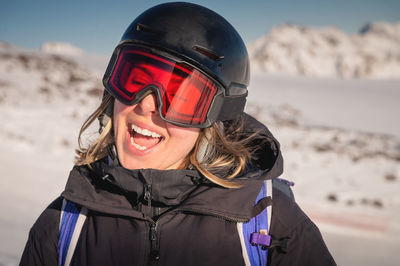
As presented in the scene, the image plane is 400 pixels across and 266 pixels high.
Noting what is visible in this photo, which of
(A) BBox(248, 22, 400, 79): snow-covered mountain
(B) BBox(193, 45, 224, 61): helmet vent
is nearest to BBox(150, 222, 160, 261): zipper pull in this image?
(B) BBox(193, 45, 224, 61): helmet vent

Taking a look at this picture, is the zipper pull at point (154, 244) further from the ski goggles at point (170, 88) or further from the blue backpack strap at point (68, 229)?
the ski goggles at point (170, 88)

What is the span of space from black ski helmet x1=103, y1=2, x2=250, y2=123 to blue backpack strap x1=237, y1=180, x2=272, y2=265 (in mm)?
597

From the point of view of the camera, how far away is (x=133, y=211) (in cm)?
145

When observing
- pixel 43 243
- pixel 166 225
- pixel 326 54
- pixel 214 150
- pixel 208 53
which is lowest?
pixel 43 243

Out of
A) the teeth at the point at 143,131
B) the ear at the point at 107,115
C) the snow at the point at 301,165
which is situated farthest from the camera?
the snow at the point at 301,165

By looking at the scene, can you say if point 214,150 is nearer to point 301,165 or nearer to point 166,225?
point 166,225

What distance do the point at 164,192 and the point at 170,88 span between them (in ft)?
1.78

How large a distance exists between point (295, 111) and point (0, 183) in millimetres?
13947

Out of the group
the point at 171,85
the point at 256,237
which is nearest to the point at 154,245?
the point at 256,237

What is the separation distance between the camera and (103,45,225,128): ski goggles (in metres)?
1.62

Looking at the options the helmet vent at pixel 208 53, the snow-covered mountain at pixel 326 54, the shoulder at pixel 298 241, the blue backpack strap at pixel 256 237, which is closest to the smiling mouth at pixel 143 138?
the helmet vent at pixel 208 53

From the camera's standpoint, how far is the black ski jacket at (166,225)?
Result: 143cm

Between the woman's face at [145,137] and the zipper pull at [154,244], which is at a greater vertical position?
the woman's face at [145,137]

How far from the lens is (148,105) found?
64.0 inches
